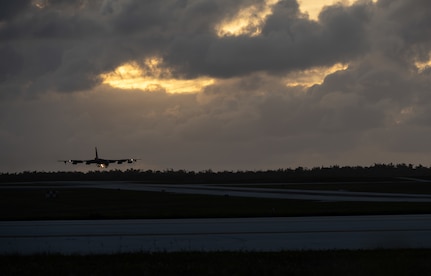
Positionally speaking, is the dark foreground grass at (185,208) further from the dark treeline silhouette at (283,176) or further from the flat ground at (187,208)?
the dark treeline silhouette at (283,176)

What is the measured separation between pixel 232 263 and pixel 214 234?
7116mm

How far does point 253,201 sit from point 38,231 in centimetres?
2367

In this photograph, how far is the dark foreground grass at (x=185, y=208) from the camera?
34.4 meters

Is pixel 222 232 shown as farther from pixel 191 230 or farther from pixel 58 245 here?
pixel 58 245

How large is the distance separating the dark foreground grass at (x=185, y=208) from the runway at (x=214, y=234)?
3.86 metres

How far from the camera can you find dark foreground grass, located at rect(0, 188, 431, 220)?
34438 millimetres

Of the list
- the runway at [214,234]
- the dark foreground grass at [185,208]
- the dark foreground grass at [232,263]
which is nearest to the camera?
the dark foreground grass at [232,263]

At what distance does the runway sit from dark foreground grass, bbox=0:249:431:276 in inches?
59.8

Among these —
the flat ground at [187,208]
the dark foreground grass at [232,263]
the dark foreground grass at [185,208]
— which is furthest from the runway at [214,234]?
the dark foreground grass at [185,208]

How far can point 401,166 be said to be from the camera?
159 meters

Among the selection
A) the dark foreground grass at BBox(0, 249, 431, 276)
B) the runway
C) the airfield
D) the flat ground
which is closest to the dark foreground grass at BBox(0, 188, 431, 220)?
the flat ground

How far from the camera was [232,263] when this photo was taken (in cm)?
1672

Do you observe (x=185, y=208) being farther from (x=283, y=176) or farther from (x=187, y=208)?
(x=283, y=176)

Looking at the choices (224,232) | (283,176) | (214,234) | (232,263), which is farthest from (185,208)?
(283,176)
